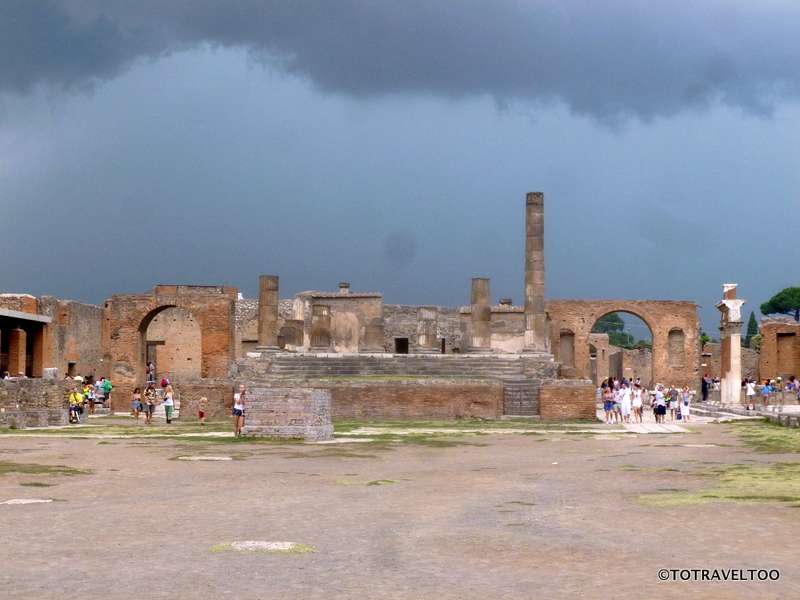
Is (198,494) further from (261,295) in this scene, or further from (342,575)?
(261,295)

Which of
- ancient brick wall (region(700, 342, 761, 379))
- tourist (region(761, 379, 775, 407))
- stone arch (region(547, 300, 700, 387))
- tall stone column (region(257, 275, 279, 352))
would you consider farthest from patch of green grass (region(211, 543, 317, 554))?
ancient brick wall (region(700, 342, 761, 379))

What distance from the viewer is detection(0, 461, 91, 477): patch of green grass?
14703mm

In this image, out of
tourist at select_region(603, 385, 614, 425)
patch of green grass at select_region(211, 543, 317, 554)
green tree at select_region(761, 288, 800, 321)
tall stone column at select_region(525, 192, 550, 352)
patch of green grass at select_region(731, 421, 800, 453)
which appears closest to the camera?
patch of green grass at select_region(211, 543, 317, 554)

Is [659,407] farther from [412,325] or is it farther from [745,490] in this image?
[412,325]

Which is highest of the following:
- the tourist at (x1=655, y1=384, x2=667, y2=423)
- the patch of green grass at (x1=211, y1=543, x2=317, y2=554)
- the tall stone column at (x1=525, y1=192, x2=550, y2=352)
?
the tall stone column at (x1=525, y1=192, x2=550, y2=352)

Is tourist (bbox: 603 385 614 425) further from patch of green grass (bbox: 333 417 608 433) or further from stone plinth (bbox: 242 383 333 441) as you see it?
stone plinth (bbox: 242 383 333 441)

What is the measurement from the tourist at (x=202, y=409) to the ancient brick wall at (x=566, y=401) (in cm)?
875

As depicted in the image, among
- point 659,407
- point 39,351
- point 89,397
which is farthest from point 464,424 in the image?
point 39,351

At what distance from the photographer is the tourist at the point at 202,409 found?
2806cm

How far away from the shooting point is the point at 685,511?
36.3 feet

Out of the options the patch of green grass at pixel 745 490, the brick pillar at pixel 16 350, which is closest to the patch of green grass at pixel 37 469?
the patch of green grass at pixel 745 490

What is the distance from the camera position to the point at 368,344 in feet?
138

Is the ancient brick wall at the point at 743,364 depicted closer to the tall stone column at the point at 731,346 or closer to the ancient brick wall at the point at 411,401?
the tall stone column at the point at 731,346

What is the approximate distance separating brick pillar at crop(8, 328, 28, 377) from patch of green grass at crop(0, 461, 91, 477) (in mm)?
19744
